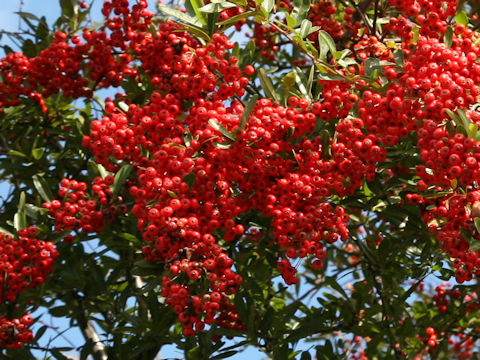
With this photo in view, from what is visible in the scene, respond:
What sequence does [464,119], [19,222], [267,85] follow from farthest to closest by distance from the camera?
Answer: 1. [19,222]
2. [267,85]
3. [464,119]

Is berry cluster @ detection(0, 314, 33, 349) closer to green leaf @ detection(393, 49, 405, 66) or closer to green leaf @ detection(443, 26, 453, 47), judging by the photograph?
green leaf @ detection(393, 49, 405, 66)

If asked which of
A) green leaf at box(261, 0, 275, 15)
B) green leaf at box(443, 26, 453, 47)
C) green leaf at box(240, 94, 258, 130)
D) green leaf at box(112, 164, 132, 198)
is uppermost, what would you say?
green leaf at box(261, 0, 275, 15)

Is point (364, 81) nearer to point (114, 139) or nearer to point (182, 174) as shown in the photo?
point (182, 174)

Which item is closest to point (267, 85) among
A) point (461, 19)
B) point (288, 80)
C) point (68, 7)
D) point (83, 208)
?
point (288, 80)

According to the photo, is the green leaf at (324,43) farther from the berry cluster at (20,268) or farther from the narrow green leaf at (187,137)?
the berry cluster at (20,268)

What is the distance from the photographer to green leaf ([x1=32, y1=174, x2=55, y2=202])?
4.43m

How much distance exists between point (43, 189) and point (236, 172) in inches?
66.0

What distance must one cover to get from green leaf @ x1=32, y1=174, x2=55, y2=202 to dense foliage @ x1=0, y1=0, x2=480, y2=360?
0.05 feet

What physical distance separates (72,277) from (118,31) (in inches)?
77.0

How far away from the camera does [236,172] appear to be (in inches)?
137

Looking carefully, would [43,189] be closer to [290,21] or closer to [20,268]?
[20,268]

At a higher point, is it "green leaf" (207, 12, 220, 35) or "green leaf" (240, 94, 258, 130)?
"green leaf" (207, 12, 220, 35)

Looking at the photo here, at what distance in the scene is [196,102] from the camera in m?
3.86

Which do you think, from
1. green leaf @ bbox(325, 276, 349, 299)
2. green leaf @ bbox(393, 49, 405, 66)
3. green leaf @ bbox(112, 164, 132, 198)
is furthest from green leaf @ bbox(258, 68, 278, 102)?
green leaf @ bbox(325, 276, 349, 299)
